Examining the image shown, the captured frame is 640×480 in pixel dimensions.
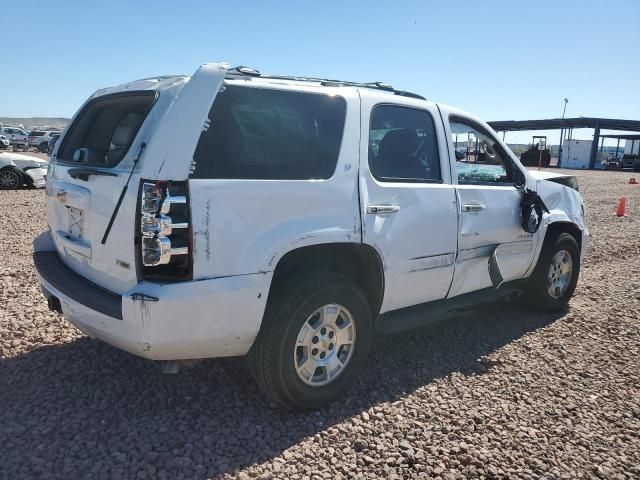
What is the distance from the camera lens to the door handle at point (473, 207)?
3908 millimetres

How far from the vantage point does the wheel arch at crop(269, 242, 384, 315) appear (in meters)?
3.11

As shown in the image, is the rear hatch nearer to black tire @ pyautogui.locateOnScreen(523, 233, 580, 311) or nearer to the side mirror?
the side mirror

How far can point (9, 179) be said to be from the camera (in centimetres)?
1418

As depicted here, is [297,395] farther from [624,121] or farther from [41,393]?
[624,121]

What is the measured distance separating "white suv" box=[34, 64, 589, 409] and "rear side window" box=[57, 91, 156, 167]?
2 cm

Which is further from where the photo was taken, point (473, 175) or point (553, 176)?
point (553, 176)

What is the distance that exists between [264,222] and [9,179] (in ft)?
46.5

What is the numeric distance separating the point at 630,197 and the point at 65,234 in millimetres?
19723

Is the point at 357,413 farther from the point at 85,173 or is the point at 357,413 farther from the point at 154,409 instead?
the point at 85,173

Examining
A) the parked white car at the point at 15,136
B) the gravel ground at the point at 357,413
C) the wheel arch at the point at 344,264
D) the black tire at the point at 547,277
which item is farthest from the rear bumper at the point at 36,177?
the parked white car at the point at 15,136

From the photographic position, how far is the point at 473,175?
14.1 ft

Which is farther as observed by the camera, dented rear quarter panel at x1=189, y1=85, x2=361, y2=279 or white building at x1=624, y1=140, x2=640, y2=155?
white building at x1=624, y1=140, x2=640, y2=155

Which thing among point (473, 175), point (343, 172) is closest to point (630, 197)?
point (473, 175)

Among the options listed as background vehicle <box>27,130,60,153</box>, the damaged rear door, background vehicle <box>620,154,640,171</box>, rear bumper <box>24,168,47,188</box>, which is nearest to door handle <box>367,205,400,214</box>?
the damaged rear door
